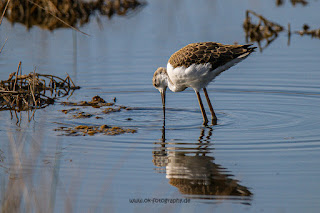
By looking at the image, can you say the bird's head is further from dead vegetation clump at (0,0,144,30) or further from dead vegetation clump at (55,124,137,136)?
dead vegetation clump at (0,0,144,30)

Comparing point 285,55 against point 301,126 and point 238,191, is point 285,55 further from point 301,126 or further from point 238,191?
point 238,191

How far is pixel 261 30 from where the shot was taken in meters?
15.4

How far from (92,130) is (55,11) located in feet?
31.1

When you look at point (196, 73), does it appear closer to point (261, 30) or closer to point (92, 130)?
point (92, 130)

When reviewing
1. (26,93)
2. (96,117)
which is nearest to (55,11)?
(26,93)

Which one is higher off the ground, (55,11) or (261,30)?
(55,11)

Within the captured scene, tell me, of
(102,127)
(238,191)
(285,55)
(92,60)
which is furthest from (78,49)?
(238,191)

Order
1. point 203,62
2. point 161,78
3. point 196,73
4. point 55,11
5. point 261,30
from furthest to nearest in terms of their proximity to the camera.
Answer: point 55,11 → point 261,30 → point 161,78 → point 196,73 → point 203,62

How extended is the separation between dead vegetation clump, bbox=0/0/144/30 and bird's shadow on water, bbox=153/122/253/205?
982 cm

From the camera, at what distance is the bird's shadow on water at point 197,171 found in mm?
6286

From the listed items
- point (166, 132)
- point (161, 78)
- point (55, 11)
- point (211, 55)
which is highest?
point (55, 11)

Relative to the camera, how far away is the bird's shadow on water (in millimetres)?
6286

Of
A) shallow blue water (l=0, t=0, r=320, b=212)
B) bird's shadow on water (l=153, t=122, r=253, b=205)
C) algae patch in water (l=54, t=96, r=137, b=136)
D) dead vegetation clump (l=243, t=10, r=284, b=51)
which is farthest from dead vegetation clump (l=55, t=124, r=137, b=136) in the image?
dead vegetation clump (l=243, t=10, r=284, b=51)

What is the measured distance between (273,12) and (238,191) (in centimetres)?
1210
